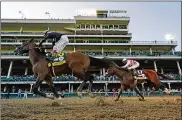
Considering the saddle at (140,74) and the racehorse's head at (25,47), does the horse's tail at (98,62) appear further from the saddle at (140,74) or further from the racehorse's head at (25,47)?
the saddle at (140,74)

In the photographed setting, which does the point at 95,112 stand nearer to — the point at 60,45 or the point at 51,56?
the point at 51,56

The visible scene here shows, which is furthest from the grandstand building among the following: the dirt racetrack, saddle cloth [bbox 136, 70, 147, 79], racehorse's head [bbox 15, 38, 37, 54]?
the dirt racetrack

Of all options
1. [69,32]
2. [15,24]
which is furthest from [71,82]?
[15,24]

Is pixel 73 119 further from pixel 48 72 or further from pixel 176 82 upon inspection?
pixel 176 82

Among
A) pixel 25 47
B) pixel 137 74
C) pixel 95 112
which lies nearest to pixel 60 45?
pixel 25 47

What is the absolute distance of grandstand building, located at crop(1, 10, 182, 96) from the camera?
5219 cm

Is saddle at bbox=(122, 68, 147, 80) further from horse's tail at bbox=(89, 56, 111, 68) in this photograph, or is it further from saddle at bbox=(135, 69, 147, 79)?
horse's tail at bbox=(89, 56, 111, 68)

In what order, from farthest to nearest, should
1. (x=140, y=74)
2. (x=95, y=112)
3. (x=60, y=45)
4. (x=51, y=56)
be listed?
(x=140, y=74)
(x=60, y=45)
(x=51, y=56)
(x=95, y=112)

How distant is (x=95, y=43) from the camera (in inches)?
2174

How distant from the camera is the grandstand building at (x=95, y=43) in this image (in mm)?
52188

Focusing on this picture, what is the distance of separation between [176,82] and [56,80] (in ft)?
63.4

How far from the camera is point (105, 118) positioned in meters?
5.82

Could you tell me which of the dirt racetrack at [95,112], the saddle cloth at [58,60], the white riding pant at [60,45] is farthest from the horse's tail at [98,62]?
the dirt racetrack at [95,112]

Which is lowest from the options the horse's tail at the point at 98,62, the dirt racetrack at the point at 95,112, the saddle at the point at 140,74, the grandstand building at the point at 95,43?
the dirt racetrack at the point at 95,112
